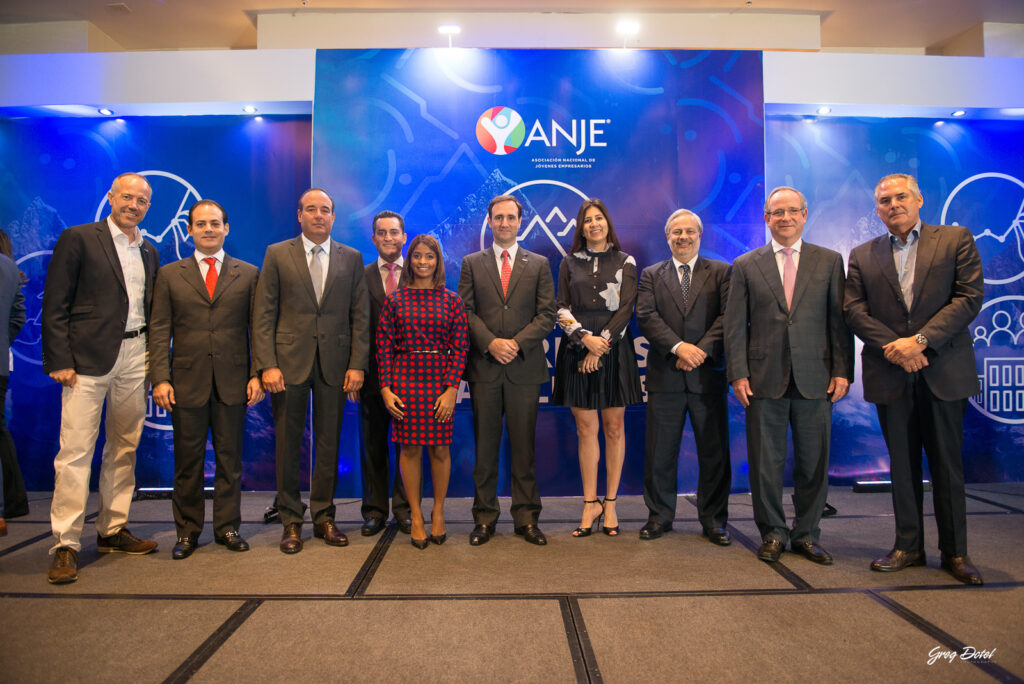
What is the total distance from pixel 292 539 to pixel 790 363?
310cm

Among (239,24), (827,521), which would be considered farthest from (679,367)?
(239,24)

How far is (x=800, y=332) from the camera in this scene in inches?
132

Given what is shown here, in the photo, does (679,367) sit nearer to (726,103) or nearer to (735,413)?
(735,413)

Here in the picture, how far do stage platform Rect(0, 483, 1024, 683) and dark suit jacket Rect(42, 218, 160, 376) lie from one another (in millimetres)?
1179

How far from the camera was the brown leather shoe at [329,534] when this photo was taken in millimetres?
3596

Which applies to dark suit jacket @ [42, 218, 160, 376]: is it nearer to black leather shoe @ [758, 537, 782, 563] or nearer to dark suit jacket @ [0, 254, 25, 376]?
dark suit jacket @ [0, 254, 25, 376]

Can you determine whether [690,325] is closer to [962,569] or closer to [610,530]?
[610,530]

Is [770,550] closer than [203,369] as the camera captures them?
Yes

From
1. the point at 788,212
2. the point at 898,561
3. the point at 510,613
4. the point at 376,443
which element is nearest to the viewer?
the point at 510,613

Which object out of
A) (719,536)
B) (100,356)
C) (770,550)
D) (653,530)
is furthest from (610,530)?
(100,356)

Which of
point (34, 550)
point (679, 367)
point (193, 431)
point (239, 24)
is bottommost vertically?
point (34, 550)

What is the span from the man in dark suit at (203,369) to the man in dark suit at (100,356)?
160mm

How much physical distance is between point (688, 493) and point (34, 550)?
4.63 m

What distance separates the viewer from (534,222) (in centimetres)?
489
